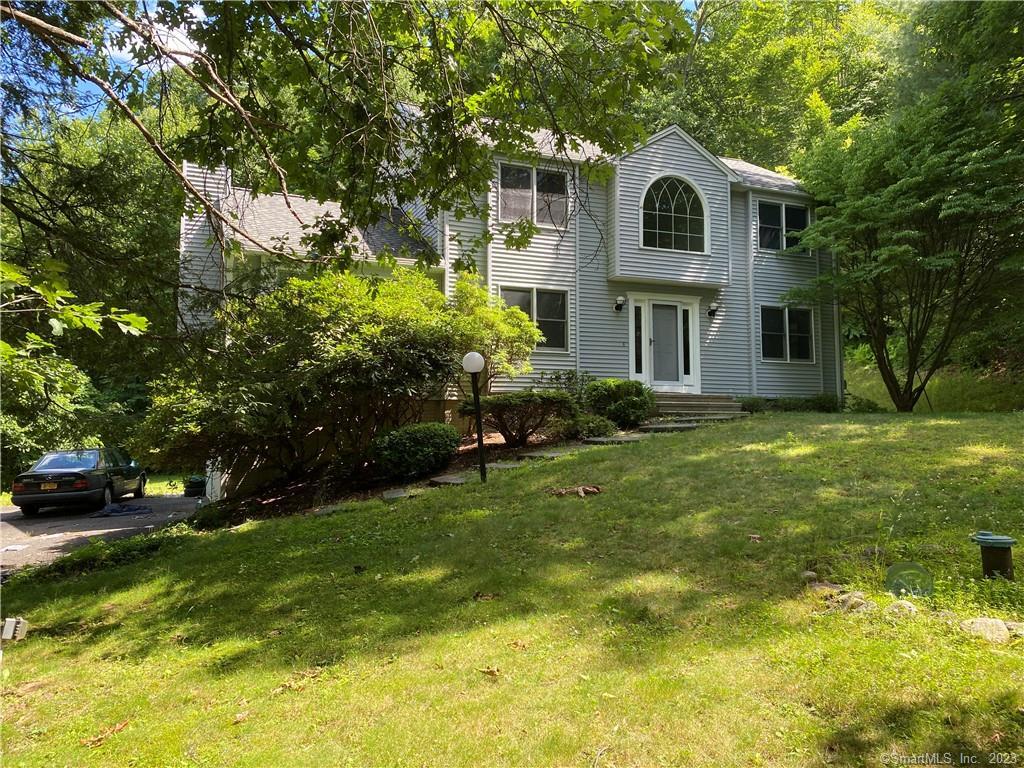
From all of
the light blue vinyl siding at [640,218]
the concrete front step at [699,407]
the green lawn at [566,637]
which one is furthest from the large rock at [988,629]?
the light blue vinyl siding at [640,218]

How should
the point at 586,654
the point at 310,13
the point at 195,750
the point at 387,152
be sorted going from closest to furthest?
the point at 195,750, the point at 586,654, the point at 387,152, the point at 310,13

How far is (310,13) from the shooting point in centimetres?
548

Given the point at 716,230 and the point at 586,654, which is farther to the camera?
the point at 716,230

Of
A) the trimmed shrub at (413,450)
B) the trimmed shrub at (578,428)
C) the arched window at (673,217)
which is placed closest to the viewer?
the trimmed shrub at (413,450)

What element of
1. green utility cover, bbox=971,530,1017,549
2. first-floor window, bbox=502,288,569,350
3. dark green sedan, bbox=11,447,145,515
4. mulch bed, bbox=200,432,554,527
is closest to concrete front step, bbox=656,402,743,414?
first-floor window, bbox=502,288,569,350

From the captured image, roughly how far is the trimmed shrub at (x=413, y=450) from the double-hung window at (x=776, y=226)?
10.5 meters

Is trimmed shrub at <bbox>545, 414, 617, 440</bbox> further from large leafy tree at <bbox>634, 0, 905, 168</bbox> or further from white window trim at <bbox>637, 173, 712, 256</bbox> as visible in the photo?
large leafy tree at <bbox>634, 0, 905, 168</bbox>

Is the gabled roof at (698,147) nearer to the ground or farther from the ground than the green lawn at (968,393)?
farther from the ground

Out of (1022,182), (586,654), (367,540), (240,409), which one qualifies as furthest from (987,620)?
(1022,182)

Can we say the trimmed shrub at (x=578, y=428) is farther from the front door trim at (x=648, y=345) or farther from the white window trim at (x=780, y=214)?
the white window trim at (x=780, y=214)

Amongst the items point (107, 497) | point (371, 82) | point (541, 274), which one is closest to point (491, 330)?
point (541, 274)

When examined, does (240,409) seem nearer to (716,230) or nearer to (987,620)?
(987,620)

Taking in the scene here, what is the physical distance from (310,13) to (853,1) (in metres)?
28.0

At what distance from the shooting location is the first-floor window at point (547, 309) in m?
13.2
